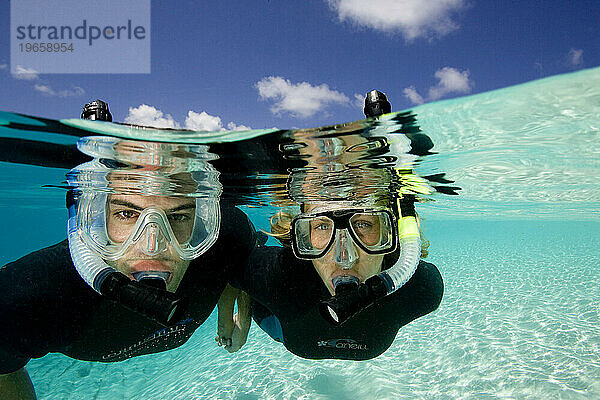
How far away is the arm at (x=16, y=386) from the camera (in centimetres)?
341

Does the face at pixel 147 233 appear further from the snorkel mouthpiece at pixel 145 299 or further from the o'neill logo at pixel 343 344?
the o'neill logo at pixel 343 344

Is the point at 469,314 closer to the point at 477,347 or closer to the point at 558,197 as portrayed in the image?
the point at 477,347

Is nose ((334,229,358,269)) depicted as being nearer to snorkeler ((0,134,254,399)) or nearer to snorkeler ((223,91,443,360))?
snorkeler ((223,91,443,360))

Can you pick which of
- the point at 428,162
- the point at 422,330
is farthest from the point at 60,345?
the point at 422,330

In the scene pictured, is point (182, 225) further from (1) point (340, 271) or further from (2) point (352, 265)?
(2) point (352, 265)

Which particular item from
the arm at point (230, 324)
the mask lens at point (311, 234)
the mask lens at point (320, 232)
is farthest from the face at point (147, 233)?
the mask lens at point (320, 232)

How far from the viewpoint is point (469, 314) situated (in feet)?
38.9

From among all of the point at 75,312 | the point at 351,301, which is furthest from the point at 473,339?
the point at 75,312

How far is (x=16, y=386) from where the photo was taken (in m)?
3.49

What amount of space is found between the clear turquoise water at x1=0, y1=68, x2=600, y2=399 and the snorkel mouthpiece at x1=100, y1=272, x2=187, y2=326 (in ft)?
12.6

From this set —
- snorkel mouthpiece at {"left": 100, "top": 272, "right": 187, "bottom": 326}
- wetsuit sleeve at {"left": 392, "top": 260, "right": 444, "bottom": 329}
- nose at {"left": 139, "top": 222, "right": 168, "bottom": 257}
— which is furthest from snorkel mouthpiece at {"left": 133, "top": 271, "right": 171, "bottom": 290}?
wetsuit sleeve at {"left": 392, "top": 260, "right": 444, "bottom": 329}

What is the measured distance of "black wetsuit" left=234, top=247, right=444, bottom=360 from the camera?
461cm

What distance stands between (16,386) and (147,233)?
206 cm

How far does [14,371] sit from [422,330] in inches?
427
